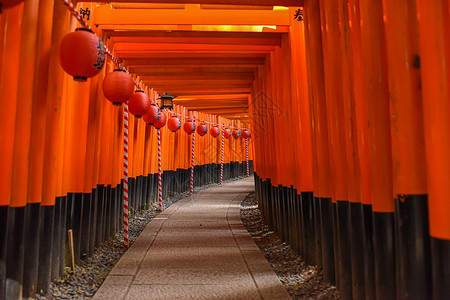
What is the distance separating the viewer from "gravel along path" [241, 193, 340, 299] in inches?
162

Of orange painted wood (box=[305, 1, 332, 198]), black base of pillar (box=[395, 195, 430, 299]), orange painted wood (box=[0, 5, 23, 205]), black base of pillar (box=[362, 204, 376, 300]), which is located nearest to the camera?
black base of pillar (box=[395, 195, 430, 299])

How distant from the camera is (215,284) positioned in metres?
4.43

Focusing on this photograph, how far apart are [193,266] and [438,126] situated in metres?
3.92

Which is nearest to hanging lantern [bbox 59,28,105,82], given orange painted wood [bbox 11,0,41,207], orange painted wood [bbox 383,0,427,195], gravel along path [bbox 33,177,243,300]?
orange painted wood [bbox 11,0,41,207]

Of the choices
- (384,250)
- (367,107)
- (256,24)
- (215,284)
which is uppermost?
(256,24)

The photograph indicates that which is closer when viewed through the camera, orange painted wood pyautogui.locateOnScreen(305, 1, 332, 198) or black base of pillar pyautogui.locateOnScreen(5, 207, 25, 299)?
black base of pillar pyautogui.locateOnScreen(5, 207, 25, 299)

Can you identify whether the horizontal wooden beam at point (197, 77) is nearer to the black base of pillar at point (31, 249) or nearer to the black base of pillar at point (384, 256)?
the black base of pillar at point (31, 249)

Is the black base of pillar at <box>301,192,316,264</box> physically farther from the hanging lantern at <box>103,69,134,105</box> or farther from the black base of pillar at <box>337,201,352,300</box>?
the hanging lantern at <box>103,69,134,105</box>

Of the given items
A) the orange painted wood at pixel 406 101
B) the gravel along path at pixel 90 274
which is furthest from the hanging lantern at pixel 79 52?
the orange painted wood at pixel 406 101

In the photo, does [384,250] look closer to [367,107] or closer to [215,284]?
[367,107]

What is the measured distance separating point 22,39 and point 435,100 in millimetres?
3404

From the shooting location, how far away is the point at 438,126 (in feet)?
7.02

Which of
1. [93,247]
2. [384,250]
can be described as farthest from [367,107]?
[93,247]

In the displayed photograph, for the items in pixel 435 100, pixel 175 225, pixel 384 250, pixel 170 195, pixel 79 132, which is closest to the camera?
pixel 435 100
